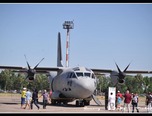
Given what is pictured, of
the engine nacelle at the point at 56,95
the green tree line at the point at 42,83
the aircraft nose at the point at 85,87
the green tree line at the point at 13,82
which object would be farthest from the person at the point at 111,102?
the green tree line at the point at 13,82

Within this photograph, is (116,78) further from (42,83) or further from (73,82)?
(42,83)

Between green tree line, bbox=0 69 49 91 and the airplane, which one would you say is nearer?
the airplane

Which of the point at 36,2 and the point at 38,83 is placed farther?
the point at 38,83

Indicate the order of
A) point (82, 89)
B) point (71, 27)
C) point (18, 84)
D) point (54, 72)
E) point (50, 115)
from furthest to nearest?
point (18, 84), point (71, 27), point (54, 72), point (82, 89), point (50, 115)

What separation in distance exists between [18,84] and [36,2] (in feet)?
372

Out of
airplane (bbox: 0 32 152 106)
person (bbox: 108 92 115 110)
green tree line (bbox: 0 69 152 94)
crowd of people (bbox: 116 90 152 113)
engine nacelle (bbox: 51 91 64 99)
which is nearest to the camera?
crowd of people (bbox: 116 90 152 113)

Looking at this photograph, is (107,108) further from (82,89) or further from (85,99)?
(85,99)

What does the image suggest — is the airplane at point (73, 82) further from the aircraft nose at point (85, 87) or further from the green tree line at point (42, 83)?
the green tree line at point (42, 83)

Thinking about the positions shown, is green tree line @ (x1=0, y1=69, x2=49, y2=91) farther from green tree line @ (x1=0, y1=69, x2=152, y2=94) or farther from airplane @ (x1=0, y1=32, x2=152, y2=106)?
airplane @ (x1=0, y1=32, x2=152, y2=106)

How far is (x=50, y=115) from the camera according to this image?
18734mm

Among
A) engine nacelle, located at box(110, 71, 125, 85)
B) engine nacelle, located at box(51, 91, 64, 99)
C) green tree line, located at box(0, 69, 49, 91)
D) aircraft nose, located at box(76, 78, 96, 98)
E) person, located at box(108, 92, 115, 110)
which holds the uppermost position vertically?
green tree line, located at box(0, 69, 49, 91)

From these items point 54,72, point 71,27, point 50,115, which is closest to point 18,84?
point 71,27

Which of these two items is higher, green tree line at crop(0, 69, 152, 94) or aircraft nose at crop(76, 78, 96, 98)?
green tree line at crop(0, 69, 152, 94)

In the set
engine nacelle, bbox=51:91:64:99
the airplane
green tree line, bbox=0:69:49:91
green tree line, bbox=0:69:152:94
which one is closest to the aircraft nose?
the airplane
